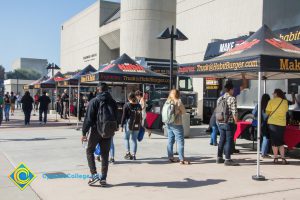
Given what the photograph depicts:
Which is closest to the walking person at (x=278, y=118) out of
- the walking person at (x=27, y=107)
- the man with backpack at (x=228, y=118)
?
the man with backpack at (x=228, y=118)

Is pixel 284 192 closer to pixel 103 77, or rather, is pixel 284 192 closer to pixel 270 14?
pixel 103 77

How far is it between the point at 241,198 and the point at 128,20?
1399 inches

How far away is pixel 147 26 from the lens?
39.5 metres

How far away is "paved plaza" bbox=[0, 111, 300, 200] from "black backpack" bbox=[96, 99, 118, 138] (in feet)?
3.18

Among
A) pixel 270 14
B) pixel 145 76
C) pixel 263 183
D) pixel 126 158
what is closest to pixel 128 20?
pixel 270 14

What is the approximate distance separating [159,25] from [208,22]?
515 inches

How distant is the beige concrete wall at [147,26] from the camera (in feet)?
130

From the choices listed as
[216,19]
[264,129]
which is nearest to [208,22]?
[216,19]

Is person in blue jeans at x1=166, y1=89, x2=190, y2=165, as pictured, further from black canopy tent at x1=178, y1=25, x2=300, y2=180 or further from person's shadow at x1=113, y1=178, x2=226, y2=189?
person's shadow at x1=113, y1=178, x2=226, y2=189

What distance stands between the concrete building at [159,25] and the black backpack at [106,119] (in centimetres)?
908

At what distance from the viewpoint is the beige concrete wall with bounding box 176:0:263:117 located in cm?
2314

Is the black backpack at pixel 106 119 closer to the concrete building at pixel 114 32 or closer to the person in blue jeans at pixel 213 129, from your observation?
the person in blue jeans at pixel 213 129

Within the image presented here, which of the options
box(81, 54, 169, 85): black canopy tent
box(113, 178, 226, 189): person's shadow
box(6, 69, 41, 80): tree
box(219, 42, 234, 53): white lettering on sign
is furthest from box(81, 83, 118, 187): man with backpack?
box(6, 69, 41, 80): tree

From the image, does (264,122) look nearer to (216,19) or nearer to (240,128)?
(240,128)
